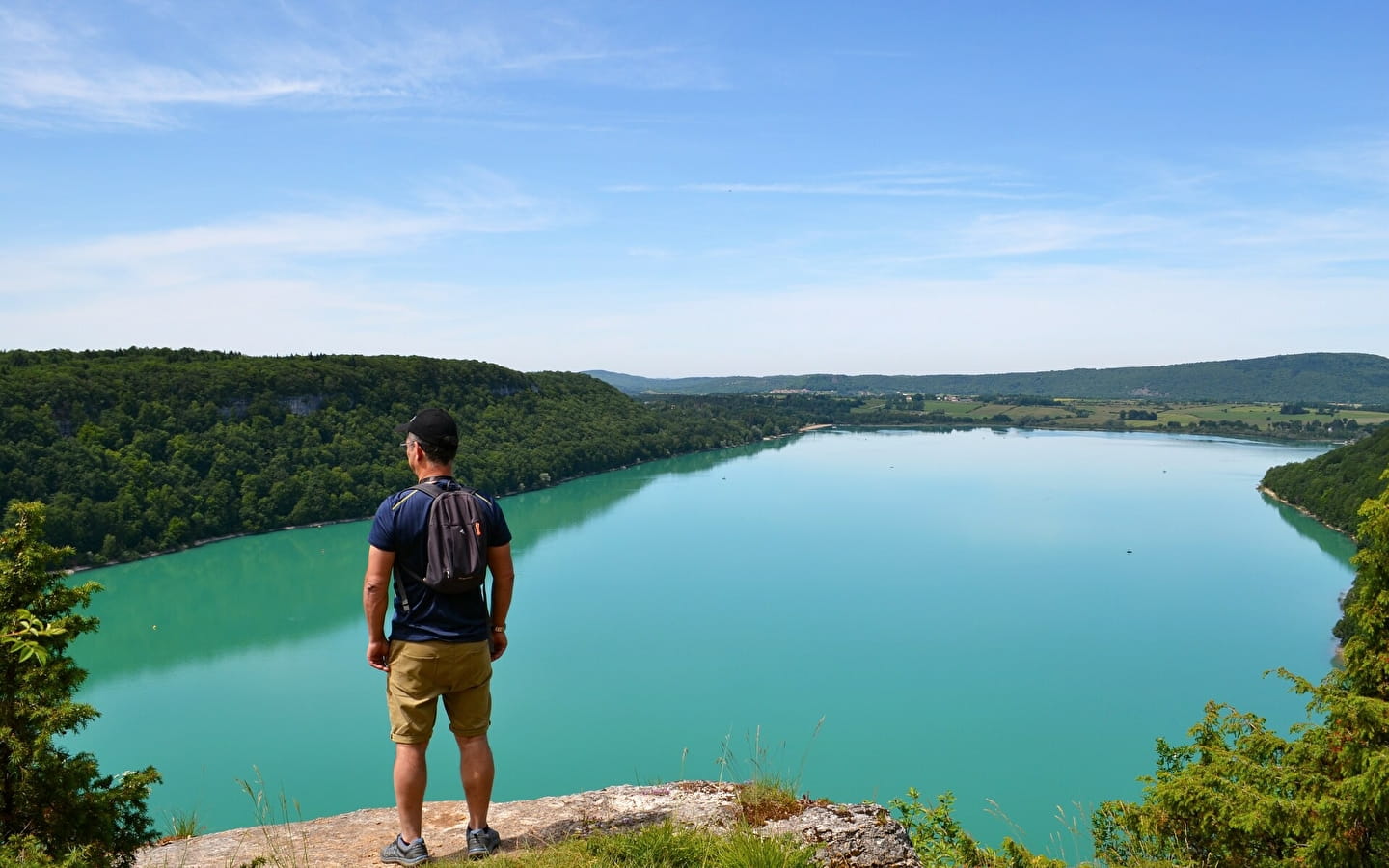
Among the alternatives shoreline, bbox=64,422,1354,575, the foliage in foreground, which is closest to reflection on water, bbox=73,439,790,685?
shoreline, bbox=64,422,1354,575

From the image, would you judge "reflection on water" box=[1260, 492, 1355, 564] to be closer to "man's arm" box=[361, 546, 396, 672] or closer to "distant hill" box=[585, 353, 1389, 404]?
"man's arm" box=[361, 546, 396, 672]

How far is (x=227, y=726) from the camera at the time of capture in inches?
803

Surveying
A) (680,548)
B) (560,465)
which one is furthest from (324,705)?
(560,465)

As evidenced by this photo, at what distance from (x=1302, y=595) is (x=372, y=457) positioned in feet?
161

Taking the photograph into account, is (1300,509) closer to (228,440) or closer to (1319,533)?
(1319,533)

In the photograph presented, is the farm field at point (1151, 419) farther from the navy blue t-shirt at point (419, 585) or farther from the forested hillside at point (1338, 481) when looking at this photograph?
the navy blue t-shirt at point (419, 585)

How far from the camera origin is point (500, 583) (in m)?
2.82

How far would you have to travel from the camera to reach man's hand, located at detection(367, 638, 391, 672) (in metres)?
2.67

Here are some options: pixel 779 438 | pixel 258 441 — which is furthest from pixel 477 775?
pixel 779 438

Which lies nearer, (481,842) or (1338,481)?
(481,842)

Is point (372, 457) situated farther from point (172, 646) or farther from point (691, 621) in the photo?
point (691, 621)

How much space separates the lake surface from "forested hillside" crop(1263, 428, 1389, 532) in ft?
4.87

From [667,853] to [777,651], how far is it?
23907mm

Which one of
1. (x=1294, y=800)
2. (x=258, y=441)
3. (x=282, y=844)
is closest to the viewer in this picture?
(x=282, y=844)
